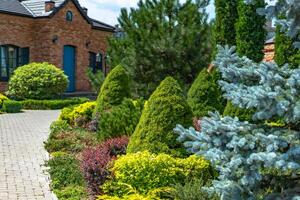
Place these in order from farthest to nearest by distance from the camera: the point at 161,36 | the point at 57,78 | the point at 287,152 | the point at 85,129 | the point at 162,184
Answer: the point at 57,78 < the point at 161,36 < the point at 85,129 < the point at 162,184 < the point at 287,152

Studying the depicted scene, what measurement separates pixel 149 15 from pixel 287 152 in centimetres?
1301

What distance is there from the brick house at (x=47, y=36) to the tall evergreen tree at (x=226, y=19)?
13.6 metres

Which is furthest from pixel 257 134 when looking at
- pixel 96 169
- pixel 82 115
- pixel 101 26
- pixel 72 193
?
pixel 101 26

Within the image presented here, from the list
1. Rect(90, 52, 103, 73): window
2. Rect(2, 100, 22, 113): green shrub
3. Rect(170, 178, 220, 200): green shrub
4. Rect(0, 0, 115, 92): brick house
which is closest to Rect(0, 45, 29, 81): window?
Rect(0, 0, 115, 92): brick house

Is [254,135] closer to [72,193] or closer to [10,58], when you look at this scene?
[72,193]

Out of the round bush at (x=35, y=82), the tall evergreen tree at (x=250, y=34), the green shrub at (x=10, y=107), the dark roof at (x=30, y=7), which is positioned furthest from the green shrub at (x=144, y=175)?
the dark roof at (x=30, y=7)

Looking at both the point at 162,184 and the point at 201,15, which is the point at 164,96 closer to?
the point at 162,184

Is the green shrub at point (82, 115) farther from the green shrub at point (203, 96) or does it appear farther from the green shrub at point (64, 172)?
the green shrub at point (64, 172)

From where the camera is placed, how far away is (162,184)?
6559 mm

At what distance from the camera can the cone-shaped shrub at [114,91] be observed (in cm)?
1311

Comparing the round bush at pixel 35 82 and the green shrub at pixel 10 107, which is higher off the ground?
the round bush at pixel 35 82

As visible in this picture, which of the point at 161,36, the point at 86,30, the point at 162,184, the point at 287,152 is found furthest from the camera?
the point at 86,30

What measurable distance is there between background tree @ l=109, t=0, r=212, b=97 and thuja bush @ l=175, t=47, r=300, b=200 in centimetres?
1199

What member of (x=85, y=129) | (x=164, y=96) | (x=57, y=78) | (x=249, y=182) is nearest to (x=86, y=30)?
(x=57, y=78)
